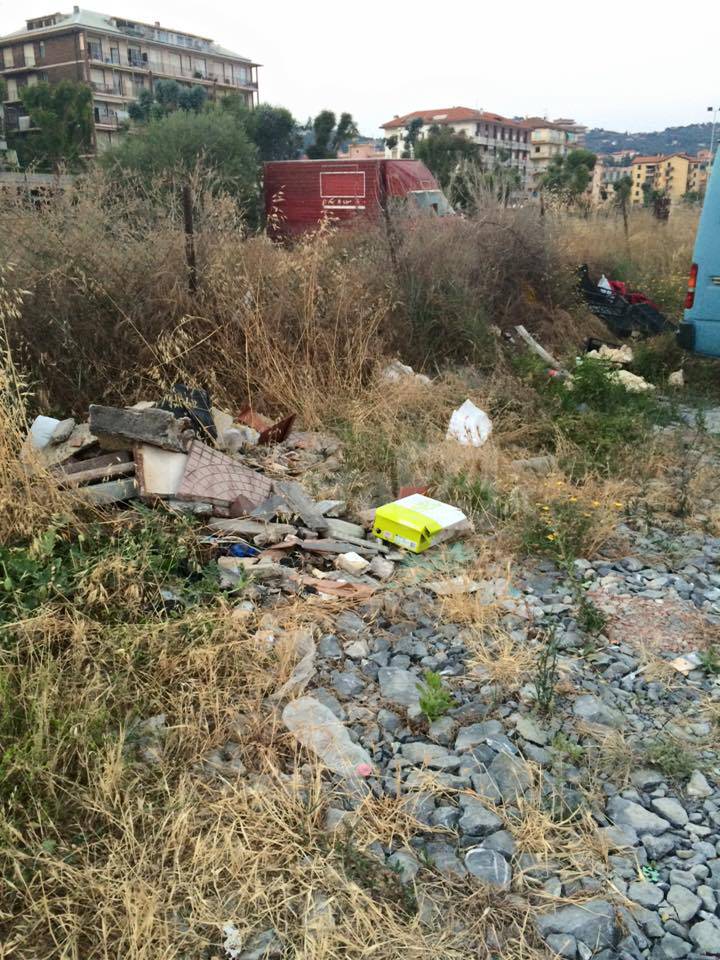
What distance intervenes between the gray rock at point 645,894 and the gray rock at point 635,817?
0.66ft

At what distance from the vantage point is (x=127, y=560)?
3.46m

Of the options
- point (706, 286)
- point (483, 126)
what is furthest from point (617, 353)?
point (483, 126)

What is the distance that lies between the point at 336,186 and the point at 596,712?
1213 centimetres

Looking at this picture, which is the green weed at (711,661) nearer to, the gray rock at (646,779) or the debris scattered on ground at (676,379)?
the gray rock at (646,779)

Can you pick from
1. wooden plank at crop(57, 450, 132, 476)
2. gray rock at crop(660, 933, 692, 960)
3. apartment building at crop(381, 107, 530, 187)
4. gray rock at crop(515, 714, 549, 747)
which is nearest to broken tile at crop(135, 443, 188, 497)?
wooden plank at crop(57, 450, 132, 476)

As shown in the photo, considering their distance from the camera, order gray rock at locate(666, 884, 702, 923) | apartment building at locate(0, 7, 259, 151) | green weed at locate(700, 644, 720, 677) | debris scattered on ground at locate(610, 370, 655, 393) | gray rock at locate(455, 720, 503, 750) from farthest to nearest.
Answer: apartment building at locate(0, 7, 259, 151) → debris scattered on ground at locate(610, 370, 655, 393) → green weed at locate(700, 644, 720, 677) → gray rock at locate(455, 720, 503, 750) → gray rock at locate(666, 884, 702, 923)

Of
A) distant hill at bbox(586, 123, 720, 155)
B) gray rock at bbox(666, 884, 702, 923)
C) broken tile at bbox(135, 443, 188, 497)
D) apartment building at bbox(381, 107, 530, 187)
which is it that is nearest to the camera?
gray rock at bbox(666, 884, 702, 923)

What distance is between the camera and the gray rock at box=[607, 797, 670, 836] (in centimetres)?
245

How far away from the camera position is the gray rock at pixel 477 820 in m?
2.44

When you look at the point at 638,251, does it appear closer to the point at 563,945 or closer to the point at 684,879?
the point at 684,879

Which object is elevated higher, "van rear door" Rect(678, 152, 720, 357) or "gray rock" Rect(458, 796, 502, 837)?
"van rear door" Rect(678, 152, 720, 357)

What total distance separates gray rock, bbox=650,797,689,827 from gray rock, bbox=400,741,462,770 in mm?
651

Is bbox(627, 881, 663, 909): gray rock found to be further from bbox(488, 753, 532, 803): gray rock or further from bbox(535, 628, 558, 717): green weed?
bbox(535, 628, 558, 717): green weed

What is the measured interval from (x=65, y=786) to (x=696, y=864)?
1974 millimetres
